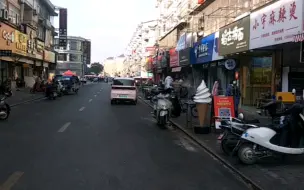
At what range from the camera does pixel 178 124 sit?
15703 millimetres

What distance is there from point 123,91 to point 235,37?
899 cm

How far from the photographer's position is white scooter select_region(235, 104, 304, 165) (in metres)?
8.50

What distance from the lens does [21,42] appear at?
41.2 metres

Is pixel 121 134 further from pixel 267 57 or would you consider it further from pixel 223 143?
pixel 267 57

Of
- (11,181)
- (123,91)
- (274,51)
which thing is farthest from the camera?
(123,91)

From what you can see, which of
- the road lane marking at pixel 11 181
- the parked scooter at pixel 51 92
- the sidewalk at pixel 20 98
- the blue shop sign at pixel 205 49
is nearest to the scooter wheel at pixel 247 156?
the road lane marking at pixel 11 181

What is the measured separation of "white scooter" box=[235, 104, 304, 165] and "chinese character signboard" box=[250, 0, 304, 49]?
5.56 metres

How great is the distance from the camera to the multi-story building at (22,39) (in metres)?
37.4

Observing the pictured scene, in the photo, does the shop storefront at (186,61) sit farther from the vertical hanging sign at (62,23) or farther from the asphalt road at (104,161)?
the vertical hanging sign at (62,23)

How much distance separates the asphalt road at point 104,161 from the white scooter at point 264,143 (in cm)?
61

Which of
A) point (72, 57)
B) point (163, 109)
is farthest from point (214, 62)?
point (72, 57)

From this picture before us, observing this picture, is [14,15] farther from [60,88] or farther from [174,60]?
[174,60]

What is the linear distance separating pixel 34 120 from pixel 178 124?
5.68 metres

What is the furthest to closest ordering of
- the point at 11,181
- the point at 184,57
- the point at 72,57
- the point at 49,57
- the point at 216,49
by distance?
the point at 72,57, the point at 49,57, the point at 184,57, the point at 216,49, the point at 11,181
